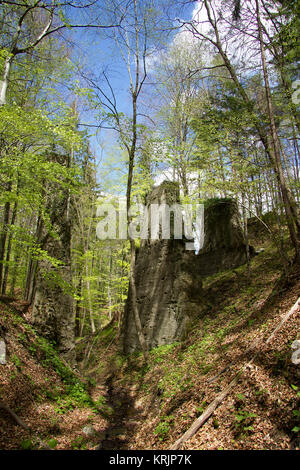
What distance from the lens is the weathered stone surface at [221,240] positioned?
1275 cm

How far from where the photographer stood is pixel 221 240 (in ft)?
44.0

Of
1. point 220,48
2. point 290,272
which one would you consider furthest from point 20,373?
point 220,48

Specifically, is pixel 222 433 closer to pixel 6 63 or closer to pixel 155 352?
pixel 155 352

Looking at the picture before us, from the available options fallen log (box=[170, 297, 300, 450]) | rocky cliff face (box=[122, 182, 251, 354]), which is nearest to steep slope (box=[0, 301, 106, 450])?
fallen log (box=[170, 297, 300, 450])

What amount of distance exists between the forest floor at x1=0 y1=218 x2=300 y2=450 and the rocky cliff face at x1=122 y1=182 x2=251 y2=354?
59 centimetres

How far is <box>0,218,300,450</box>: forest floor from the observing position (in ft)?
10.5

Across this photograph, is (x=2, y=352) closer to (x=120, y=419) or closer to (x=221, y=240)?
(x=120, y=419)

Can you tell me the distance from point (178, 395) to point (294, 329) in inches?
113

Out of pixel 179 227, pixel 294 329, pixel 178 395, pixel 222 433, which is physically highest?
pixel 179 227

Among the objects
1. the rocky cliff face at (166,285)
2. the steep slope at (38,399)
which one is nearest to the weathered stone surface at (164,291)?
the rocky cliff face at (166,285)

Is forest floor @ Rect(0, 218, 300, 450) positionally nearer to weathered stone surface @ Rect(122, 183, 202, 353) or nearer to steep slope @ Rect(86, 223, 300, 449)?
steep slope @ Rect(86, 223, 300, 449)

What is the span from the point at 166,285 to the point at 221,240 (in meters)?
5.02

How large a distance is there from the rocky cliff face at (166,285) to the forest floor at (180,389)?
593 millimetres
